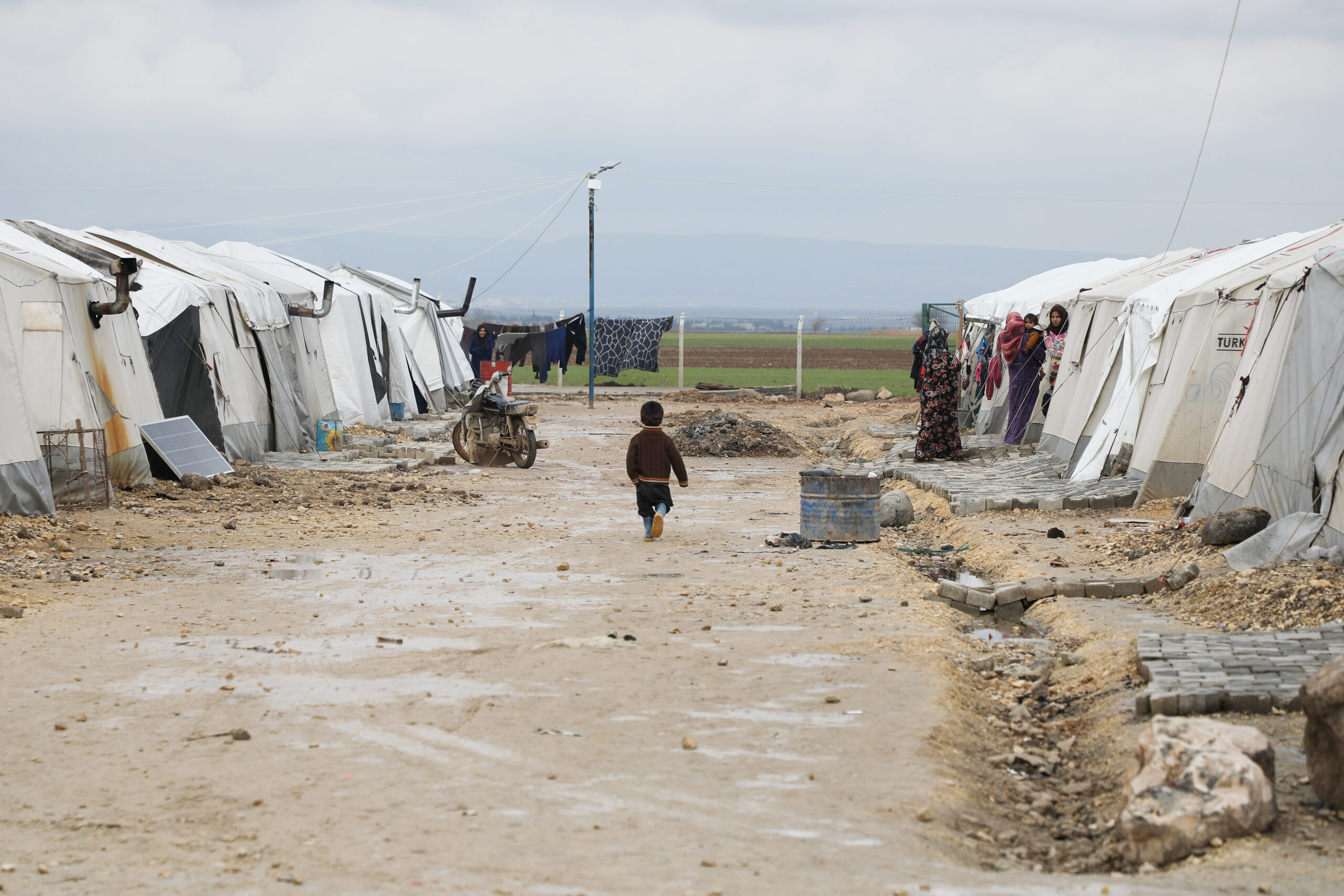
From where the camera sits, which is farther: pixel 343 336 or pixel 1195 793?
pixel 343 336

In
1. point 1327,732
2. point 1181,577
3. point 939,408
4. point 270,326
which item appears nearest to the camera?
point 1327,732

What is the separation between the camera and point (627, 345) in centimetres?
3938

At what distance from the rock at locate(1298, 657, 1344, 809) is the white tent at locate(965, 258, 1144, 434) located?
1639 centimetres

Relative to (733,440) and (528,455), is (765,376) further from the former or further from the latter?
(528,455)

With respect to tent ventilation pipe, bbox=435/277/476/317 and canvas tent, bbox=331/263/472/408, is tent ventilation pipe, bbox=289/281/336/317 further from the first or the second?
canvas tent, bbox=331/263/472/408

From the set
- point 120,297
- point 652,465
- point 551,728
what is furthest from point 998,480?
point 551,728

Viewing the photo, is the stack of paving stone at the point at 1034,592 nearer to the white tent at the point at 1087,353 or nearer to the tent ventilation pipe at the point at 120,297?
the white tent at the point at 1087,353

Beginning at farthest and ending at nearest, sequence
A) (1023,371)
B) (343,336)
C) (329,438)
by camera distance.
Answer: (343,336), (1023,371), (329,438)

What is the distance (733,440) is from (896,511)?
8.11m

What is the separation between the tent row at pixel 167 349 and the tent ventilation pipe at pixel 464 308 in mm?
3184

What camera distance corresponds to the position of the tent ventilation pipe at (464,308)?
3042 cm

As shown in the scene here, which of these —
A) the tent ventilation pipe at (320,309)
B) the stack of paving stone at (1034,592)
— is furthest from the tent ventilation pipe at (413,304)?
the stack of paving stone at (1034,592)

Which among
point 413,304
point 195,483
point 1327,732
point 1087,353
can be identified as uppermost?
point 413,304

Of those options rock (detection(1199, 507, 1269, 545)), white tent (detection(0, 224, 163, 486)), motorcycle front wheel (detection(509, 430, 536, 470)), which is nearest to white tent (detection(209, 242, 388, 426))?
motorcycle front wheel (detection(509, 430, 536, 470))
